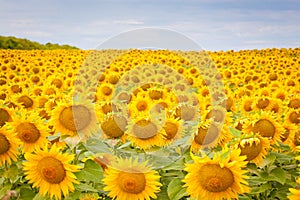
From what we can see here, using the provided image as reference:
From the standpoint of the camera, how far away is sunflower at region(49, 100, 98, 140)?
4.00 metres

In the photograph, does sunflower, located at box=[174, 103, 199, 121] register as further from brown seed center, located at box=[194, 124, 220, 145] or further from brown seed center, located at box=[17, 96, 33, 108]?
brown seed center, located at box=[17, 96, 33, 108]

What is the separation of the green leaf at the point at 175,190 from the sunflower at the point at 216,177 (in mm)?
175

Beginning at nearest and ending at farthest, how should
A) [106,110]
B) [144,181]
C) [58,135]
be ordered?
[144,181]
[58,135]
[106,110]

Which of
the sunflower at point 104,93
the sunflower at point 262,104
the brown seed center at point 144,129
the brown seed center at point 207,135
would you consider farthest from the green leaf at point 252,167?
the sunflower at point 104,93

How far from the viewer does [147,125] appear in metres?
4.26

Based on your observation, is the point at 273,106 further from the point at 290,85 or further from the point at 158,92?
the point at 290,85

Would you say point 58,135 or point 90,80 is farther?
point 90,80

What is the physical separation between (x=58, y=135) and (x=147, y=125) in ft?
2.46

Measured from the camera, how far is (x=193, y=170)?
3.23 meters

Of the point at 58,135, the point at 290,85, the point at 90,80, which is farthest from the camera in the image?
the point at 90,80

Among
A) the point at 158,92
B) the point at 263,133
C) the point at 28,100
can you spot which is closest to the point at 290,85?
the point at 158,92

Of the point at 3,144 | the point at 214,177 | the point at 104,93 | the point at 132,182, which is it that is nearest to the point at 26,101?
the point at 104,93

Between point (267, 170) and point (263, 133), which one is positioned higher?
point (263, 133)

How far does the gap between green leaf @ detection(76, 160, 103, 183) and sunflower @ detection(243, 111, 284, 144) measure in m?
1.42
